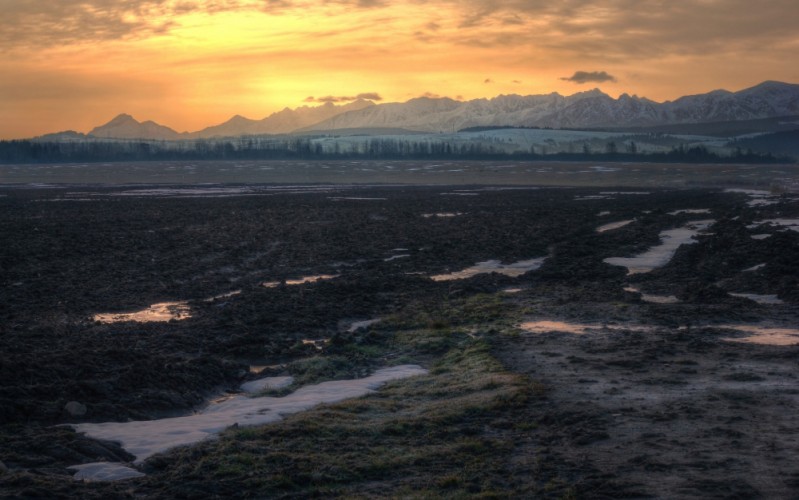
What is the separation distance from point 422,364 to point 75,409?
560 cm

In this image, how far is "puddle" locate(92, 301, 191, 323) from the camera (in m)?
18.7

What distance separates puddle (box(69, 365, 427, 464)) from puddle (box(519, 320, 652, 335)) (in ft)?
12.0

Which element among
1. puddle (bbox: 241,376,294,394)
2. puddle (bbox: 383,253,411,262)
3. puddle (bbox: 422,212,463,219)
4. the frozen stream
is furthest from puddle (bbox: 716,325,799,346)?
puddle (bbox: 422,212,463,219)

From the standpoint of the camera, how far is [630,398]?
443 inches

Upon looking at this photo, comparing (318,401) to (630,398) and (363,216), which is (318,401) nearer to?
(630,398)

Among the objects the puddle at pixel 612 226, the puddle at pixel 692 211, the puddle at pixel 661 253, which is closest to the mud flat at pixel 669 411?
the puddle at pixel 661 253

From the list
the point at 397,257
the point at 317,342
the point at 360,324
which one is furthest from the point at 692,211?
the point at 317,342

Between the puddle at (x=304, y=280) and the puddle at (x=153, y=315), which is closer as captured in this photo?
the puddle at (x=153, y=315)

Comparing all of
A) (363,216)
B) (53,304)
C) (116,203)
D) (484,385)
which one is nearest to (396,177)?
(116,203)

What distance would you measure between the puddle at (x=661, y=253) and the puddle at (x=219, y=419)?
14.3 meters

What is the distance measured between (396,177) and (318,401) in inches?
4298

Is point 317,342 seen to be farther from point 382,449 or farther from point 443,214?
point 443,214

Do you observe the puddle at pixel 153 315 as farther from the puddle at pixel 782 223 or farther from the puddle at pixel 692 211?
the puddle at pixel 692 211

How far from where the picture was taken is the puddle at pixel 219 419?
10.3 metres
